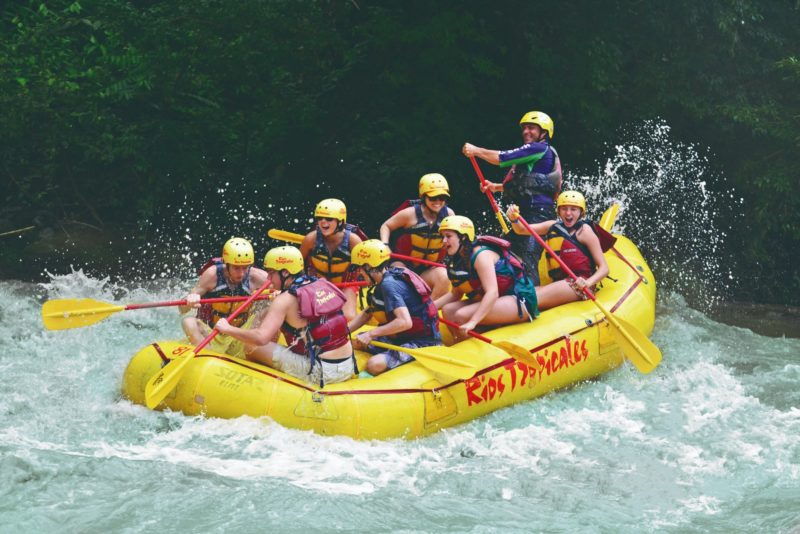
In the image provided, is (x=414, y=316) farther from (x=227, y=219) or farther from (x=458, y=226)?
(x=227, y=219)

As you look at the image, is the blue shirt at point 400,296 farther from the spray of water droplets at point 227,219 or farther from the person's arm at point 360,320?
the spray of water droplets at point 227,219

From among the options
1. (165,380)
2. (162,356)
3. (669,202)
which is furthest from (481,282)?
(669,202)

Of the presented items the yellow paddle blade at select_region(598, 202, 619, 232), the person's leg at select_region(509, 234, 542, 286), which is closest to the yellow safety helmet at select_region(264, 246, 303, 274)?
the person's leg at select_region(509, 234, 542, 286)

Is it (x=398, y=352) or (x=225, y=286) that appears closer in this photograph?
(x=398, y=352)

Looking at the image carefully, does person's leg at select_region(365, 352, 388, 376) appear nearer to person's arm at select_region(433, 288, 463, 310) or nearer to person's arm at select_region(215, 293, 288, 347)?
→ person's arm at select_region(215, 293, 288, 347)

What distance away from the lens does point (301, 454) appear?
23.1ft

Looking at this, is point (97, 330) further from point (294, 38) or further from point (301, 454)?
point (294, 38)

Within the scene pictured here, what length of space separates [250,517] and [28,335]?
3896mm

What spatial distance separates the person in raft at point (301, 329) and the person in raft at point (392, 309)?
1.10 feet

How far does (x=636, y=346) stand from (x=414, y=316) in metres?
1.70

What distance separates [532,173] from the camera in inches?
371

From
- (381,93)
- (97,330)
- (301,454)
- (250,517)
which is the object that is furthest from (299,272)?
(381,93)

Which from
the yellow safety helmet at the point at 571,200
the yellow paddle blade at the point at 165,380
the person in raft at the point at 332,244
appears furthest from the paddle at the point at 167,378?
the yellow safety helmet at the point at 571,200

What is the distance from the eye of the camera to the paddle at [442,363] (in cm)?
747
